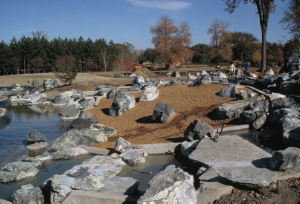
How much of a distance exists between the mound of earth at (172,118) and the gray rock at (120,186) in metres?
3.31

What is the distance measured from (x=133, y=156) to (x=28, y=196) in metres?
2.86

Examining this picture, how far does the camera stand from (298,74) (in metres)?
12.9

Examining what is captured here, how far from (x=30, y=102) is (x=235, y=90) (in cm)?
1508

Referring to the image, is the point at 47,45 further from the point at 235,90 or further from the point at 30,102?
the point at 235,90

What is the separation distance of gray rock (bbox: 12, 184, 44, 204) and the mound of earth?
12.3ft

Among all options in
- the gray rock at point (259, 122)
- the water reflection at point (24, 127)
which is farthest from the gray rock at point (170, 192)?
the gray rock at point (259, 122)

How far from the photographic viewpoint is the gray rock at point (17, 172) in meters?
7.73

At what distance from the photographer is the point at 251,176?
5816mm

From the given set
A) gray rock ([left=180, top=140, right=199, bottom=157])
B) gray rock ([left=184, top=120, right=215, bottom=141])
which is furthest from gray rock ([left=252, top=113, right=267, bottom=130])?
gray rock ([left=180, top=140, right=199, bottom=157])

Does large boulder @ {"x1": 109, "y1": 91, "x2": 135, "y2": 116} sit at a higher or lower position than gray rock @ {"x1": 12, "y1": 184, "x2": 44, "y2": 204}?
higher

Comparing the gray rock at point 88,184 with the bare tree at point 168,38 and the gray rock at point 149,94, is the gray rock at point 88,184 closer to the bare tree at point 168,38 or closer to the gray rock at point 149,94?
the gray rock at point 149,94

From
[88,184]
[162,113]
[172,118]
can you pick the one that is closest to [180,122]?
[172,118]

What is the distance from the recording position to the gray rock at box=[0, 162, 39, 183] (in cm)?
773

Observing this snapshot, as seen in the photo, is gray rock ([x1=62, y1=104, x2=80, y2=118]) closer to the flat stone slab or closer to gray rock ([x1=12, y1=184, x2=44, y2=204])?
the flat stone slab
